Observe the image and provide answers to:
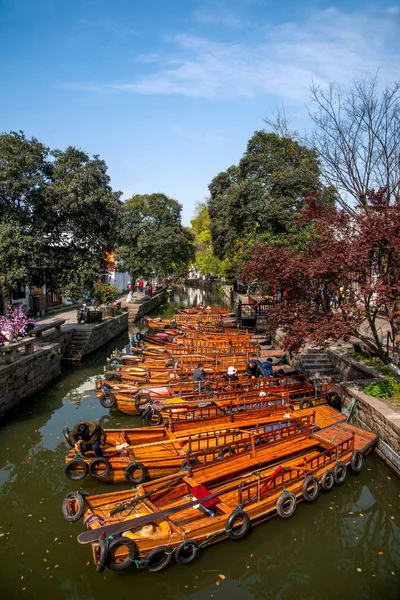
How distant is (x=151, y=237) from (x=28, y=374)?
25.7 m

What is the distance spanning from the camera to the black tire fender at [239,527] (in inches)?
277

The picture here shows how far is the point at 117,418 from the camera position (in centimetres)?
1377

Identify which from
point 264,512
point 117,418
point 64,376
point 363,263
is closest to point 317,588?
point 264,512

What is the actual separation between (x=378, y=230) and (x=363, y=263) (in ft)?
3.20

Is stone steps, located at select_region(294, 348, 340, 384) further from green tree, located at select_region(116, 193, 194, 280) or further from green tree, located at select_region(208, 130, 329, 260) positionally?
green tree, located at select_region(116, 193, 194, 280)

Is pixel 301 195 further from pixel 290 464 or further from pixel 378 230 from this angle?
pixel 290 464

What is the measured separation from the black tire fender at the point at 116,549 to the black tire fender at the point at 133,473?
2.54m

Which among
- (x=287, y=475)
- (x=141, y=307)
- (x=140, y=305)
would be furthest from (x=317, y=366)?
(x=141, y=307)

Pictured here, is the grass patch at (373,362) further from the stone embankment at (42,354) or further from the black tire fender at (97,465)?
the stone embankment at (42,354)

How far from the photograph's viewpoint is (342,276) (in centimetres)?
1093

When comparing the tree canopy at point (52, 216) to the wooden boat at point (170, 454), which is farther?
the tree canopy at point (52, 216)

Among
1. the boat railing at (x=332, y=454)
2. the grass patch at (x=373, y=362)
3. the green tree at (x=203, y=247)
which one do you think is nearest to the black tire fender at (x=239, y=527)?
the boat railing at (x=332, y=454)

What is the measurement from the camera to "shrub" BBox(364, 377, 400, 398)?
11.4 m

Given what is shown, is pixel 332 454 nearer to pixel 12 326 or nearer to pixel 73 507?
pixel 73 507
